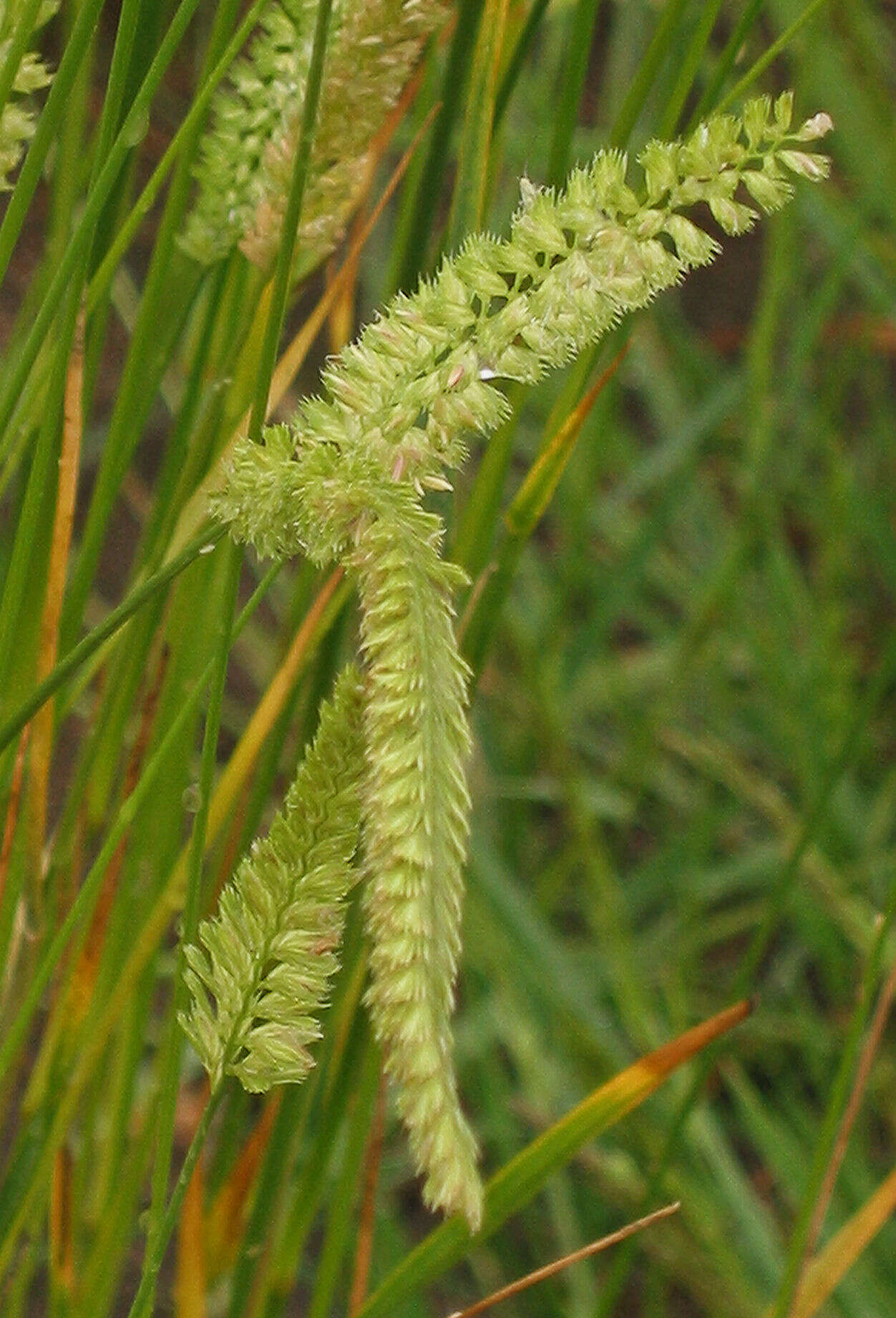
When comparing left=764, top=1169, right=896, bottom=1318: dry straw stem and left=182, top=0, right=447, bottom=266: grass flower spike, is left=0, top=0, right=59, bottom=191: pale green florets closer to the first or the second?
left=182, top=0, right=447, bottom=266: grass flower spike

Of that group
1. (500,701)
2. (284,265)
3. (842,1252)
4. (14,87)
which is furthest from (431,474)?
(500,701)

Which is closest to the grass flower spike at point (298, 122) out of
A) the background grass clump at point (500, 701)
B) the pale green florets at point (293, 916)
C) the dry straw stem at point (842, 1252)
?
the background grass clump at point (500, 701)

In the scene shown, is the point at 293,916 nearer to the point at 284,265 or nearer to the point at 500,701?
the point at 284,265

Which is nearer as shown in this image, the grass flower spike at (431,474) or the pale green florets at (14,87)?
the grass flower spike at (431,474)

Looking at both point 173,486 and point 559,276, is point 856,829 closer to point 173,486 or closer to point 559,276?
point 173,486

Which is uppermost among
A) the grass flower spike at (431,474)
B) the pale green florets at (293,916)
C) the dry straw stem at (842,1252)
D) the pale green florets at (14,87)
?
the pale green florets at (14,87)

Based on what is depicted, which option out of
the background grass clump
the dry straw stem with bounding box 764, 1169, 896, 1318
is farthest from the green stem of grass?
the dry straw stem with bounding box 764, 1169, 896, 1318

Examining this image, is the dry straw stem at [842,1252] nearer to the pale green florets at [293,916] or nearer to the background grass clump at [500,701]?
the background grass clump at [500,701]
